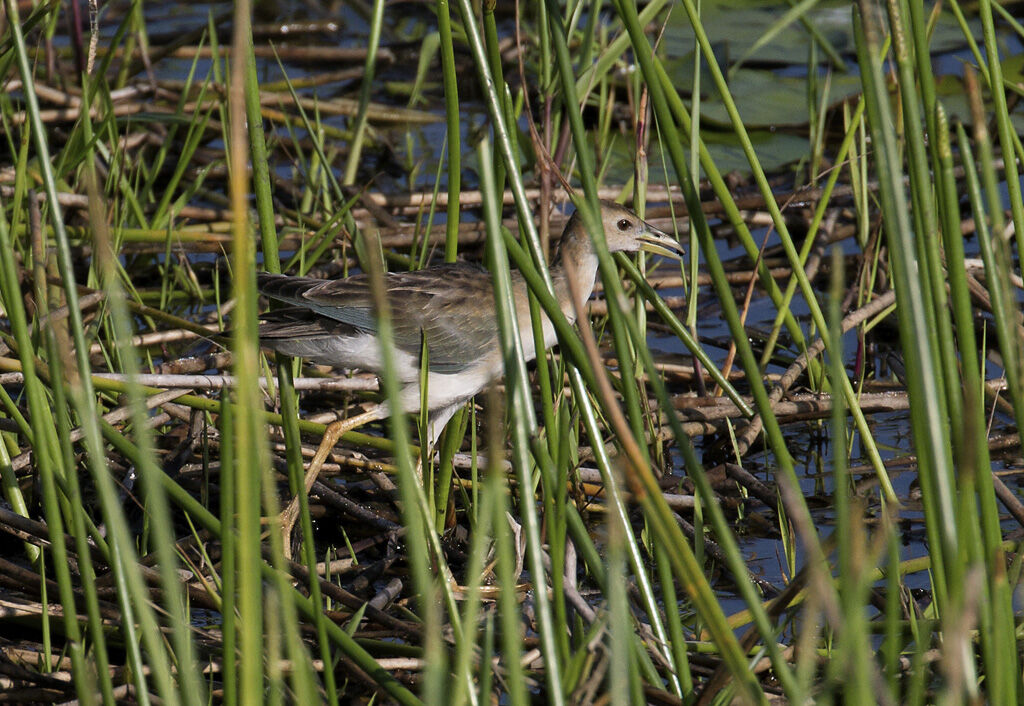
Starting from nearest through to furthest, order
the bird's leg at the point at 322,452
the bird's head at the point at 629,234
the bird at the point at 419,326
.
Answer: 1. the bird's leg at the point at 322,452
2. the bird at the point at 419,326
3. the bird's head at the point at 629,234

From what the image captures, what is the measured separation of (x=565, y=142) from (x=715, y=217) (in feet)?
5.84

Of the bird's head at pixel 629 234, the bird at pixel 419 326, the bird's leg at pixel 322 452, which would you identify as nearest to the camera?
the bird's leg at pixel 322 452

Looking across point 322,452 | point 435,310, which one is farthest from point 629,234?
point 322,452

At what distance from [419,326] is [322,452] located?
1.80ft

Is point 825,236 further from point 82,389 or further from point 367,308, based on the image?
point 82,389

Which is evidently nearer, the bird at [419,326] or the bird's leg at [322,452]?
the bird's leg at [322,452]

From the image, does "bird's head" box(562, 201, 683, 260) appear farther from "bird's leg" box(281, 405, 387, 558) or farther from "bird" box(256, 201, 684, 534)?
"bird's leg" box(281, 405, 387, 558)

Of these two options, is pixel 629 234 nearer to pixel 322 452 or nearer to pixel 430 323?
pixel 430 323

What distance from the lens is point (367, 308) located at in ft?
12.7

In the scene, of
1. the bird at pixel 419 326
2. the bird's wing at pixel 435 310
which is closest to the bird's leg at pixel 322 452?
the bird at pixel 419 326

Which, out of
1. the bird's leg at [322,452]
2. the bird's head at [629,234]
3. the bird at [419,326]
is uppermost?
the bird's head at [629,234]

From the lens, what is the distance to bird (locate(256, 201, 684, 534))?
12.6 feet

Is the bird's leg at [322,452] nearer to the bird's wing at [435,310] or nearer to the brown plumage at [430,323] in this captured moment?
the brown plumage at [430,323]

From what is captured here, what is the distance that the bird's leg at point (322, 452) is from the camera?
12.1ft
